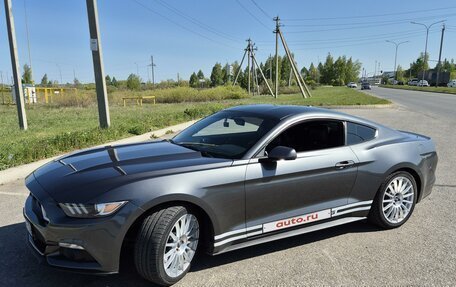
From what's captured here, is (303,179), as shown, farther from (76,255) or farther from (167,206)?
(76,255)

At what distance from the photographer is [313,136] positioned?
4059 millimetres

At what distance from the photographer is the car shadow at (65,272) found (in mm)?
3201

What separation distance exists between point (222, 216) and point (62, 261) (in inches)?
50.7

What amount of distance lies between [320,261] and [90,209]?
2.15 m

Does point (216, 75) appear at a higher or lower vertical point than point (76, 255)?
higher

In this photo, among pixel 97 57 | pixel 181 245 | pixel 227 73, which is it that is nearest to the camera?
pixel 181 245

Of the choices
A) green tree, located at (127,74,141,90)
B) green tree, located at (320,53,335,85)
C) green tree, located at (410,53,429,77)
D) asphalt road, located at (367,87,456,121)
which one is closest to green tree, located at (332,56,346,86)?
green tree, located at (320,53,335,85)

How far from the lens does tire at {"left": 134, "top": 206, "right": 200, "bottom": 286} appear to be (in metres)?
2.93

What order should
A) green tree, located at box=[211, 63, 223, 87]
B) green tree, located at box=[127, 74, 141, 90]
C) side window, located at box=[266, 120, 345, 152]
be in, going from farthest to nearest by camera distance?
green tree, located at box=[211, 63, 223, 87] < green tree, located at box=[127, 74, 141, 90] < side window, located at box=[266, 120, 345, 152]

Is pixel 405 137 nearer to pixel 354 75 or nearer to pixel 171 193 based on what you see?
pixel 171 193

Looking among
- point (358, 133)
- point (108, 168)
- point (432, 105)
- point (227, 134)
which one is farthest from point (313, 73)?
point (108, 168)

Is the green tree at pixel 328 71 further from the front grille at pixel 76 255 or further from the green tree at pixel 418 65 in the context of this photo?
the front grille at pixel 76 255

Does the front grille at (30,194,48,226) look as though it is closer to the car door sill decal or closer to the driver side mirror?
the car door sill decal

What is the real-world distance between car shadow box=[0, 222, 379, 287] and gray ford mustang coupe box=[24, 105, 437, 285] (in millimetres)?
267
